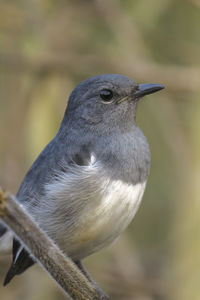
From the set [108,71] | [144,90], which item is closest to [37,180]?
[144,90]

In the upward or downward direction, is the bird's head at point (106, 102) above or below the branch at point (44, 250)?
above

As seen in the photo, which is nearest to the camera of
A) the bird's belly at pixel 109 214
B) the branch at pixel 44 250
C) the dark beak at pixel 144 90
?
the branch at pixel 44 250

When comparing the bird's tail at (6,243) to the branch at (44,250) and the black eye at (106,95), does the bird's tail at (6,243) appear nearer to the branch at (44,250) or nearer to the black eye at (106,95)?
the branch at (44,250)

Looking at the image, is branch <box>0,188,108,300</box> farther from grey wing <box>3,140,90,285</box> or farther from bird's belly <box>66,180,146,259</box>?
grey wing <box>3,140,90,285</box>

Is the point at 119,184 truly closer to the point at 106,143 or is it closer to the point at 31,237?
the point at 106,143

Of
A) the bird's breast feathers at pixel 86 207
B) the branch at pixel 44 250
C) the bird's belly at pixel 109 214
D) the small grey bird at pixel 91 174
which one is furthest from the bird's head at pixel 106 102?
the branch at pixel 44 250


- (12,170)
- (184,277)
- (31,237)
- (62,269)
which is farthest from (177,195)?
(31,237)
